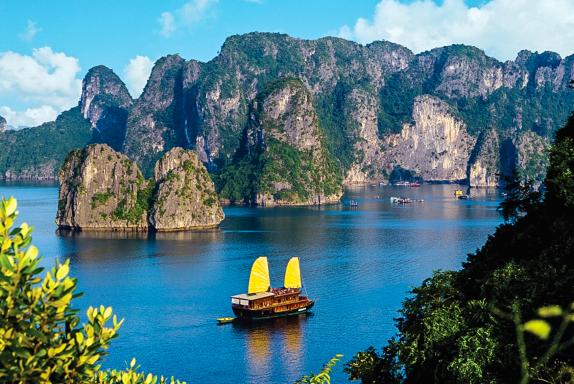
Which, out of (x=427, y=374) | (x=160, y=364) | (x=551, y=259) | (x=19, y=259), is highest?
(x=19, y=259)

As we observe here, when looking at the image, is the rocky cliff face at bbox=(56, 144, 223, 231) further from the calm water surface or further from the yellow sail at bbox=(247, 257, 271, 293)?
the yellow sail at bbox=(247, 257, 271, 293)

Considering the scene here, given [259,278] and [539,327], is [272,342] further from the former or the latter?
[539,327]

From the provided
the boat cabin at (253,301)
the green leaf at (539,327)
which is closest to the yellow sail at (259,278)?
the boat cabin at (253,301)

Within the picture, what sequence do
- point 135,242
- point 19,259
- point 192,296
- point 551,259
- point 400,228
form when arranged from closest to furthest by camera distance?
point 19,259
point 551,259
point 192,296
point 135,242
point 400,228

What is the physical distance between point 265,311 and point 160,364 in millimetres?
17079

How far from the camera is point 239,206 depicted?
200 m

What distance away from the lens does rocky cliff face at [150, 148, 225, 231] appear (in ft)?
456

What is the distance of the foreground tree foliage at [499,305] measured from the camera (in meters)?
25.4

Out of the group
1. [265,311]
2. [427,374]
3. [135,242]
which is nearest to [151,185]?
[135,242]

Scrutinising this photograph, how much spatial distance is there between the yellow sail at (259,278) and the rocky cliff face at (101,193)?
240 feet

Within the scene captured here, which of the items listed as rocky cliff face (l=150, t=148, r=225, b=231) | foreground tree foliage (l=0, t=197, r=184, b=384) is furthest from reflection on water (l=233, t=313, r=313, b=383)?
rocky cliff face (l=150, t=148, r=225, b=231)

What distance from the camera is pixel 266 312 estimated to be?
67750 millimetres

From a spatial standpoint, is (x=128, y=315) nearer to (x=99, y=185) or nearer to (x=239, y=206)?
(x=99, y=185)

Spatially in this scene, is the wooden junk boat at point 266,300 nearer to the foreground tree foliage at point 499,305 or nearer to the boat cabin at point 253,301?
the boat cabin at point 253,301
